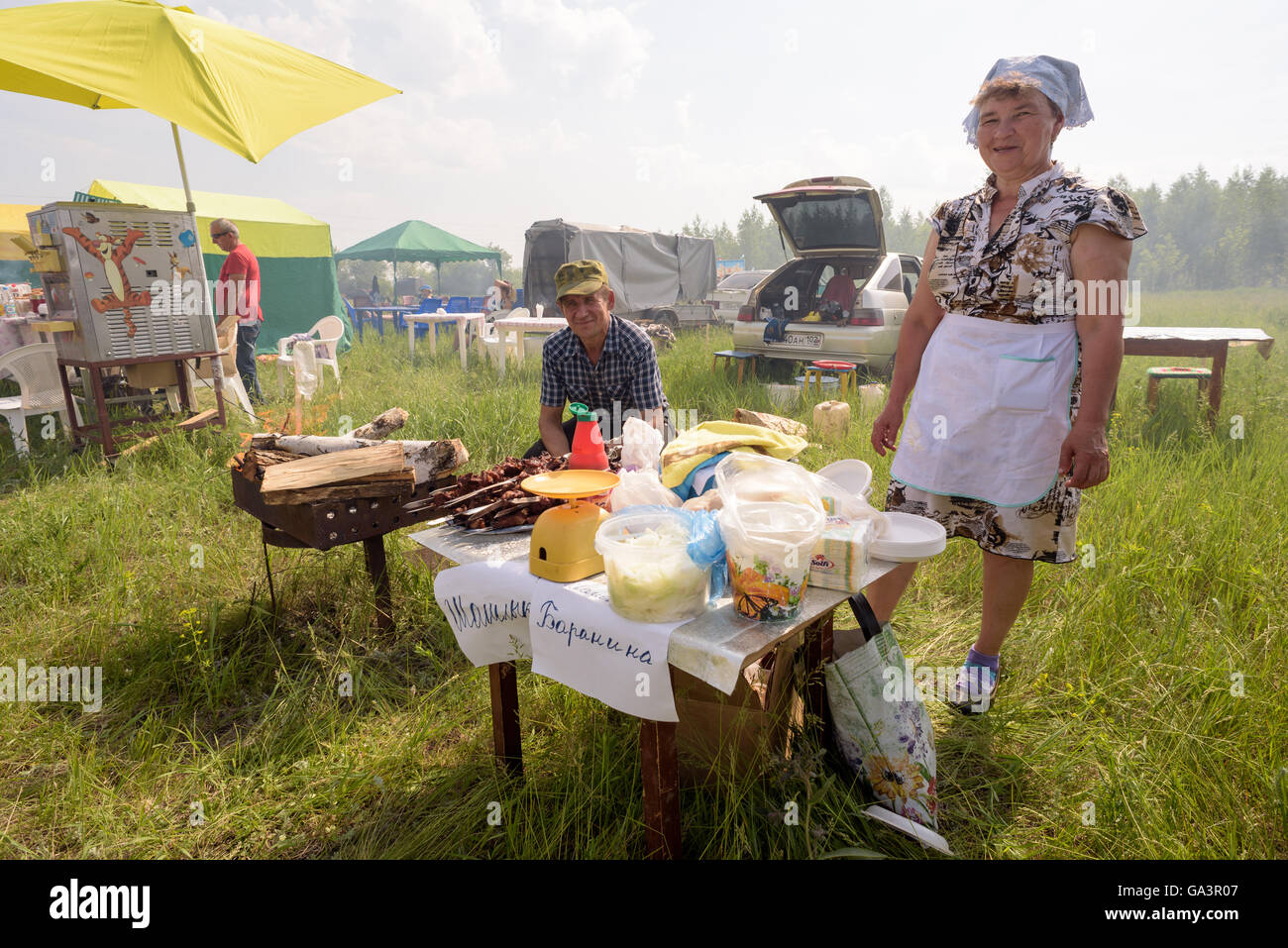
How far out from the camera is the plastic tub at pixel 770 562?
150cm

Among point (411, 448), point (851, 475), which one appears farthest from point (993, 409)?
point (411, 448)

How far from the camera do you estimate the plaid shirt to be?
366 centimetres

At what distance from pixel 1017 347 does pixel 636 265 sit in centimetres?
1791

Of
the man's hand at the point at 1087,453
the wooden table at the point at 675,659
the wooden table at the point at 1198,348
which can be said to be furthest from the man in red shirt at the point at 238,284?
the wooden table at the point at 1198,348

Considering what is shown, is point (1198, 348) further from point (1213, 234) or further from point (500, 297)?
point (1213, 234)

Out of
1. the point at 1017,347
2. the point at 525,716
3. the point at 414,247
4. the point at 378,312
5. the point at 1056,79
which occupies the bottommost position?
the point at 525,716

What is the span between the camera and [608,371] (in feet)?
12.1

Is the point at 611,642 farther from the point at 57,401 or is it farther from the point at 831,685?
the point at 57,401

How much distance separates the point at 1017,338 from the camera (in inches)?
85.6

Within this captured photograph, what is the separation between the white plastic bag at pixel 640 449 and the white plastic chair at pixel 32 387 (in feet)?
20.4

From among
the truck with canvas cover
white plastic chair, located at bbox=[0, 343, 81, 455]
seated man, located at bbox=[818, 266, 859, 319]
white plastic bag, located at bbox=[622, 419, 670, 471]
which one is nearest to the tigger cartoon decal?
white plastic chair, located at bbox=[0, 343, 81, 455]

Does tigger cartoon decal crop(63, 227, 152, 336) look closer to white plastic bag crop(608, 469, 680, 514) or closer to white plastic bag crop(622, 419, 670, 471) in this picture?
white plastic bag crop(622, 419, 670, 471)

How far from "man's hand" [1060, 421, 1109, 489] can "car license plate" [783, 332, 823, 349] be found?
19.8 ft

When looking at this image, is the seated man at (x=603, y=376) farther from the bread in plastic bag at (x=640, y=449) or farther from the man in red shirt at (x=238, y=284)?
the man in red shirt at (x=238, y=284)
